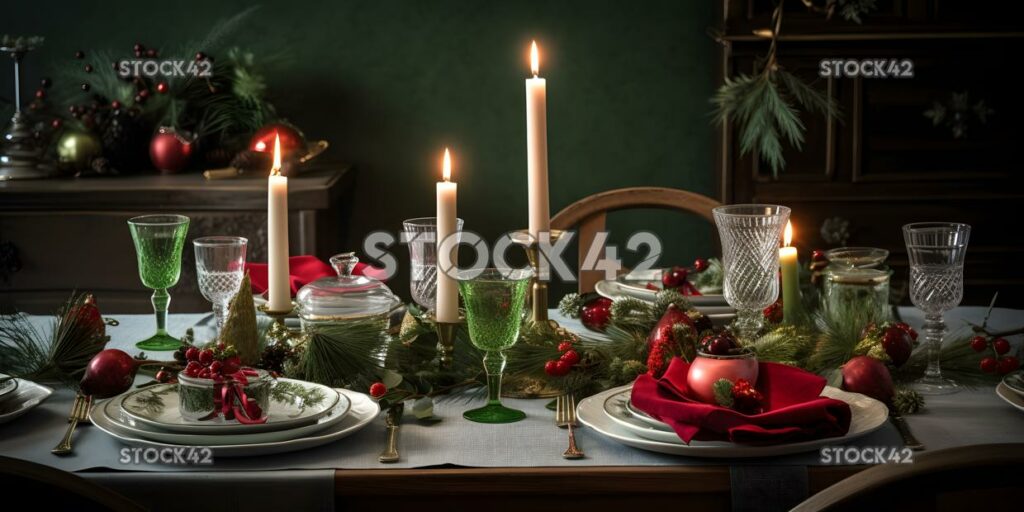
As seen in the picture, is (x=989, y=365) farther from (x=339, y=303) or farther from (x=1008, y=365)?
(x=339, y=303)

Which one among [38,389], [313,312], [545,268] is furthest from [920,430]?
[38,389]

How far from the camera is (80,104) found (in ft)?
10.7

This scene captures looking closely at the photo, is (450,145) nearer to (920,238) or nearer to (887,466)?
(920,238)

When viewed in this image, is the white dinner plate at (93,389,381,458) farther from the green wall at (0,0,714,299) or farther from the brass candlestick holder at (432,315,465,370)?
the green wall at (0,0,714,299)

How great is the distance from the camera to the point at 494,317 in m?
1.28

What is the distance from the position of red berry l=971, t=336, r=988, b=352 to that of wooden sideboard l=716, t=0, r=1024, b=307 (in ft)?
4.75

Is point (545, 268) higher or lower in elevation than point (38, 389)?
higher

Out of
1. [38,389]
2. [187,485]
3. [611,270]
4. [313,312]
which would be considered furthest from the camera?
[611,270]

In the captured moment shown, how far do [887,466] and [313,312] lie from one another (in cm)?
82

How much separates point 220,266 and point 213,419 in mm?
416

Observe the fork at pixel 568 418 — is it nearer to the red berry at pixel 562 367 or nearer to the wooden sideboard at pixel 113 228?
the red berry at pixel 562 367

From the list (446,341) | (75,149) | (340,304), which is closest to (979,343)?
(446,341)

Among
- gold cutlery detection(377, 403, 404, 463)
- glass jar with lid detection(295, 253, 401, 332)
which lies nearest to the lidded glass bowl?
glass jar with lid detection(295, 253, 401, 332)

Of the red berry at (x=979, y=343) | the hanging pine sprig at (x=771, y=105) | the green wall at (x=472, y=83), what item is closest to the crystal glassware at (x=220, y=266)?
the red berry at (x=979, y=343)
